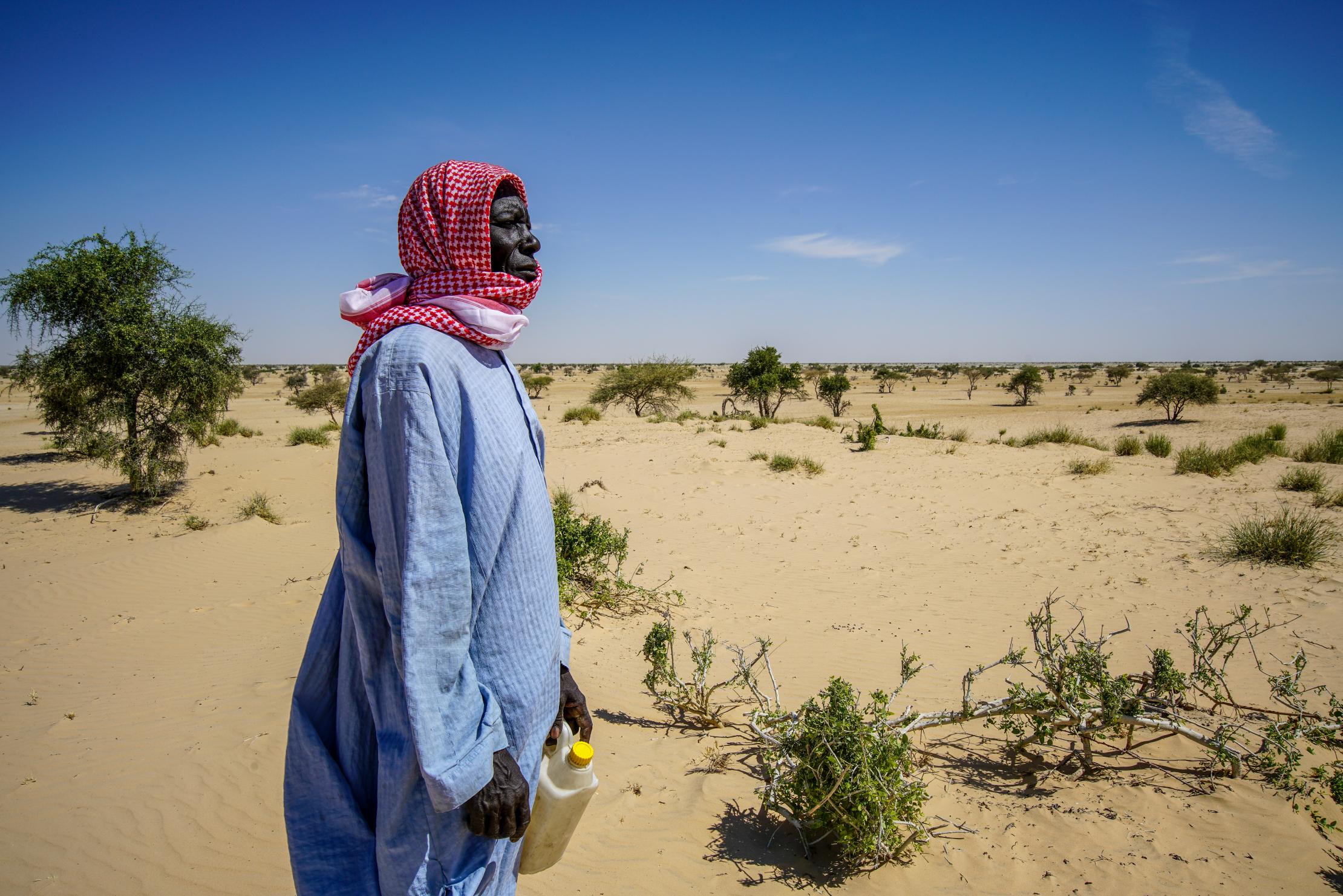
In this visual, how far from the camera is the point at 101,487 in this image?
12.0 metres

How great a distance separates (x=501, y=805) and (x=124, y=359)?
40.7 feet

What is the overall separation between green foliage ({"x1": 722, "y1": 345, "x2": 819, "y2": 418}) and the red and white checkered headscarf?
22.8 metres

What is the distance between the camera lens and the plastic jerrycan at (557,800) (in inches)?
55.2

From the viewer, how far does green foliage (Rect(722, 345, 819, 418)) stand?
A: 2414 centimetres

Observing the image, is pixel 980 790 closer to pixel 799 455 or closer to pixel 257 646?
pixel 257 646

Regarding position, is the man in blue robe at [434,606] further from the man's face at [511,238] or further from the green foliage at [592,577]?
the green foliage at [592,577]

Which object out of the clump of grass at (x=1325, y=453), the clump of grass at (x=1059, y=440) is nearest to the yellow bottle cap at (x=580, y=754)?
the clump of grass at (x=1325, y=453)

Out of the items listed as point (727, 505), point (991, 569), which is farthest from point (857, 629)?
point (727, 505)

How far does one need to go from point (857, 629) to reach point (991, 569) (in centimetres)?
238

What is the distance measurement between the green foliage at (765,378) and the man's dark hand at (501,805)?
906 inches

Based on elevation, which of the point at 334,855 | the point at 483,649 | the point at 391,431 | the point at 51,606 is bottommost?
the point at 51,606

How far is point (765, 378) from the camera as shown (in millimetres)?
24109

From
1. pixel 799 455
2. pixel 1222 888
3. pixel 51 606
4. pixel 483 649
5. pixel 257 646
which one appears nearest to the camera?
pixel 483 649

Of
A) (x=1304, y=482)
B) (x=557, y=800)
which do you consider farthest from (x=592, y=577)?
(x=1304, y=482)
